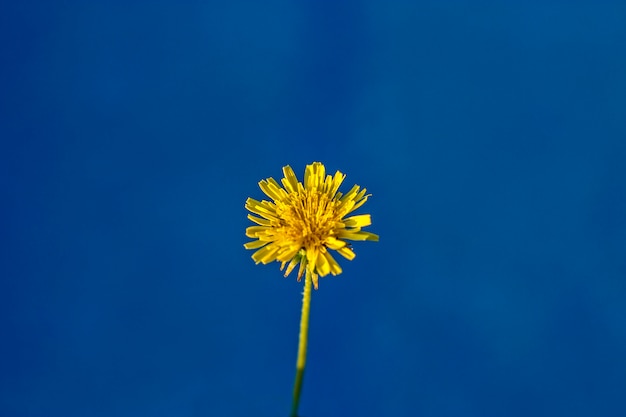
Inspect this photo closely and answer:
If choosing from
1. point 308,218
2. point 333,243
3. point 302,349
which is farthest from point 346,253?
point 302,349

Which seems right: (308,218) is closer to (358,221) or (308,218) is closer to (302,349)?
(358,221)

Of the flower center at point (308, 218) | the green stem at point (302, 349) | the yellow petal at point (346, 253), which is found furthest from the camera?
the flower center at point (308, 218)

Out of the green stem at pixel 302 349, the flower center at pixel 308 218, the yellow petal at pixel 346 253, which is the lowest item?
the green stem at pixel 302 349

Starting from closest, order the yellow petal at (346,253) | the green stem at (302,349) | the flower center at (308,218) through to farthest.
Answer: the green stem at (302,349) → the yellow petal at (346,253) → the flower center at (308,218)

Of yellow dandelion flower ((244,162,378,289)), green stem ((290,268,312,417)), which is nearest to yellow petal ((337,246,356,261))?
yellow dandelion flower ((244,162,378,289))

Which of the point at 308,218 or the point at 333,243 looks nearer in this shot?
the point at 333,243

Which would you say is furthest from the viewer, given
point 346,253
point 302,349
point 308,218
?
point 308,218

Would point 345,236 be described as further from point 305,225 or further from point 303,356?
point 303,356

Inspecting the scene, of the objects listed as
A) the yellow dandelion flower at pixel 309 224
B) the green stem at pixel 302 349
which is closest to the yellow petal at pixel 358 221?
the yellow dandelion flower at pixel 309 224

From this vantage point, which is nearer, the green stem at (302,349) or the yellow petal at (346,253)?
the green stem at (302,349)

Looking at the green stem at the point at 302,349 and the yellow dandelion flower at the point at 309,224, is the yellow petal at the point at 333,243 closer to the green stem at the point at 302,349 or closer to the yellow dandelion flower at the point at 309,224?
the yellow dandelion flower at the point at 309,224
